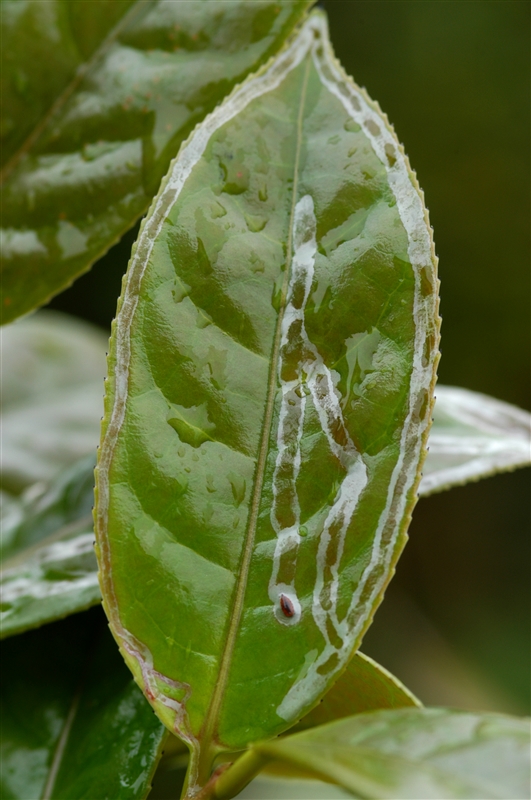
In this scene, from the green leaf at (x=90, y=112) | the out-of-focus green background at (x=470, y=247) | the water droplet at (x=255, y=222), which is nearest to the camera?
the water droplet at (x=255, y=222)

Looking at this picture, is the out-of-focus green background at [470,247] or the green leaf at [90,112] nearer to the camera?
the green leaf at [90,112]

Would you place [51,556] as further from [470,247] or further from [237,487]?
[470,247]

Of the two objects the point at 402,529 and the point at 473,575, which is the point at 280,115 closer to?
the point at 402,529

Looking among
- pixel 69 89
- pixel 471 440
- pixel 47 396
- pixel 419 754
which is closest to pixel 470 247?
pixel 47 396

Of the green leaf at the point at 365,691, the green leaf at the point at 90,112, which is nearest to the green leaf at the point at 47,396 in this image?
the green leaf at the point at 90,112

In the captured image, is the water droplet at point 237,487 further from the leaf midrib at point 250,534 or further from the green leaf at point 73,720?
the green leaf at point 73,720

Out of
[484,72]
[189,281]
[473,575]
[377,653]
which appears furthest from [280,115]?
[484,72]
